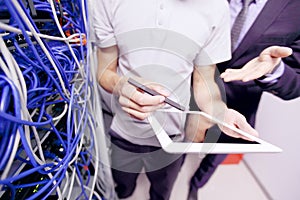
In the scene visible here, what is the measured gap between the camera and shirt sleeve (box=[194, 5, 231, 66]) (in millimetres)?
520

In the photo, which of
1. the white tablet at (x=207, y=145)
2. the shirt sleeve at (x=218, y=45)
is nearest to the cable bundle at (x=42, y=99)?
the white tablet at (x=207, y=145)

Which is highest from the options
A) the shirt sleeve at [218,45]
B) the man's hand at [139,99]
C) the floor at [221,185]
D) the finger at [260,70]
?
the shirt sleeve at [218,45]

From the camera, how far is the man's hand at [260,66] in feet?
1.67

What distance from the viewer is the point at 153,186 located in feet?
2.80

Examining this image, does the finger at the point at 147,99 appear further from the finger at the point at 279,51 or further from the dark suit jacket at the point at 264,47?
the finger at the point at 279,51

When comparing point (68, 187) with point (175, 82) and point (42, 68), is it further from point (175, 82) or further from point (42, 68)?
point (175, 82)

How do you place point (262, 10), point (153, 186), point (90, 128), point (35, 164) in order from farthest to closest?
point (153, 186) → point (90, 128) → point (262, 10) → point (35, 164)

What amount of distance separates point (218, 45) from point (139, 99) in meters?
0.31

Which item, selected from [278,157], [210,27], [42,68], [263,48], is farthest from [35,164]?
[278,157]

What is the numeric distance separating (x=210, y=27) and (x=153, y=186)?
2.52 feet

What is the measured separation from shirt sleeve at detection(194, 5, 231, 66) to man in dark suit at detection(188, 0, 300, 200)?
3 centimetres

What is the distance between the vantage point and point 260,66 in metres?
0.53

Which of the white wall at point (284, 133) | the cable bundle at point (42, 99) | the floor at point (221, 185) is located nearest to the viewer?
the cable bundle at point (42, 99)

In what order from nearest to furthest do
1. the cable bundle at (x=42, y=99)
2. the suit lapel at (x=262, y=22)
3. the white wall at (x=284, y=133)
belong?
1. the cable bundle at (x=42, y=99)
2. the suit lapel at (x=262, y=22)
3. the white wall at (x=284, y=133)
